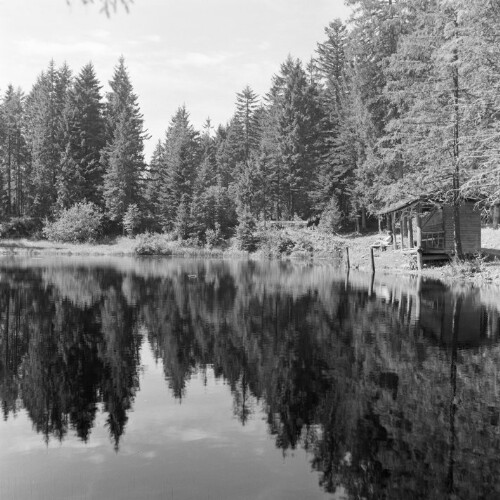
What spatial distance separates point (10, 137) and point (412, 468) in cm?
7750

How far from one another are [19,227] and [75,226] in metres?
9.11

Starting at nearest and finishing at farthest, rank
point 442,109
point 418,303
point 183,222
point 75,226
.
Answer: point 418,303
point 442,109
point 183,222
point 75,226

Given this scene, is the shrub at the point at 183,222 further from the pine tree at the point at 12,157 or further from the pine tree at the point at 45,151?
the pine tree at the point at 12,157

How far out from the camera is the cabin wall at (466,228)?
37844 millimetres

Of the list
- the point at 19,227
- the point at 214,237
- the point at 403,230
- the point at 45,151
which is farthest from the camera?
the point at 45,151

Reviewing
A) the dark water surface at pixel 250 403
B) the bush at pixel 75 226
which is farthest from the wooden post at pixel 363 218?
the dark water surface at pixel 250 403

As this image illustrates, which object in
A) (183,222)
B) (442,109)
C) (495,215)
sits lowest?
(495,215)

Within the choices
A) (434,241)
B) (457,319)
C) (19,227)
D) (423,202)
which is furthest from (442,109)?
(19,227)

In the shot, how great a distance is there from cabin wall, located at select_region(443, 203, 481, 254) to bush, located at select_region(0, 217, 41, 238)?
2066 inches

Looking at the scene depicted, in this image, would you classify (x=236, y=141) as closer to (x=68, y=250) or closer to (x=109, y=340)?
(x=68, y=250)

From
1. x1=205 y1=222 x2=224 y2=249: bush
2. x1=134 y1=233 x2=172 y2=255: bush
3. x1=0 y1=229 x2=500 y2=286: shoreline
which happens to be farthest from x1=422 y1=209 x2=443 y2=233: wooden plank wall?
x1=134 y1=233 x2=172 y2=255: bush

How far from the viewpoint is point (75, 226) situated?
212 feet

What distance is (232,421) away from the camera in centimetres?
862

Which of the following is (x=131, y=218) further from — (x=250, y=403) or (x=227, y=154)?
(x=250, y=403)
